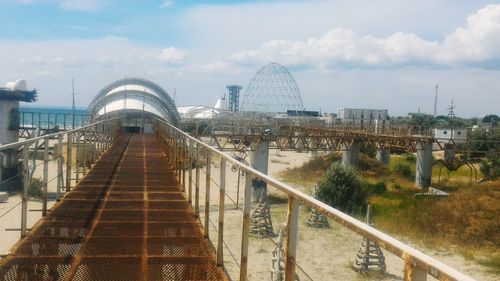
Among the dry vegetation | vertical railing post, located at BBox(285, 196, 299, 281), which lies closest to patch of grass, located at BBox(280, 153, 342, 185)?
the dry vegetation

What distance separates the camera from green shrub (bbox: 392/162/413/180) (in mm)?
50306

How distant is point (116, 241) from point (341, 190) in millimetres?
27159

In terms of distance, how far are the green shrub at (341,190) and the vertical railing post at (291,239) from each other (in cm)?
2901

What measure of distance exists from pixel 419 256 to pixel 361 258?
1816cm

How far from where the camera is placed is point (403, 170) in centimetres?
5097

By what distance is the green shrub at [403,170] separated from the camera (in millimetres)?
50306

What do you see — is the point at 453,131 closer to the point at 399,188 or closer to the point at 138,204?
the point at 399,188

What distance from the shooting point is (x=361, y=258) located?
19094 mm

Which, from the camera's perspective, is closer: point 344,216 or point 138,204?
point 344,216

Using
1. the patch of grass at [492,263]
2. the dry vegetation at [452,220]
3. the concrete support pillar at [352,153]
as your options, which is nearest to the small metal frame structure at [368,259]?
the patch of grass at [492,263]

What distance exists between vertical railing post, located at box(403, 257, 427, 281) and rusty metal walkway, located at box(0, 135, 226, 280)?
3.27 meters

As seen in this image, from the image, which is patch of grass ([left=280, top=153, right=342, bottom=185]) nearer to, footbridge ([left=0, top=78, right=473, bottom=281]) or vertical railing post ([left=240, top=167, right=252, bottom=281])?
footbridge ([left=0, top=78, right=473, bottom=281])

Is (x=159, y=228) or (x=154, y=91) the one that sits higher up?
(x=154, y=91)

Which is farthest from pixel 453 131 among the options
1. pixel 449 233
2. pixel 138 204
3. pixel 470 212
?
pixel 138 204
